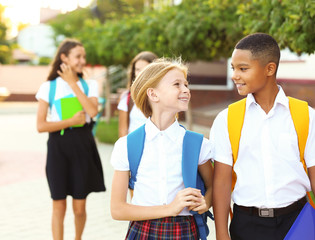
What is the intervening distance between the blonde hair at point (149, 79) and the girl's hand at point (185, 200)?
0.55 m

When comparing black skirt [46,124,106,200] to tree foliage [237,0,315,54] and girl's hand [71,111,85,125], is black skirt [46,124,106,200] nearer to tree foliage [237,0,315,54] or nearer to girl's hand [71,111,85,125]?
girl's hand [71,111,85,125]

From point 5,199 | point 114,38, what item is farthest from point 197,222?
point 114,38

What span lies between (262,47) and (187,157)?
65 cm

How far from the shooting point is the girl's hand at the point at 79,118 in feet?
13.3

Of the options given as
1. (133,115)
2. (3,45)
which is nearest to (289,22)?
(133,115)

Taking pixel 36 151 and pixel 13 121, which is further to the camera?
pixel 13 121

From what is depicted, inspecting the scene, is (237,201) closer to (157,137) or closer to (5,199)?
(157,137)

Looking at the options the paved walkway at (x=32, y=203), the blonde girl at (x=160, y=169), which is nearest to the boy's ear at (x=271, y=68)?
the blonde girl at (x=160, y=169)

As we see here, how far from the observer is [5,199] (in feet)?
22.6

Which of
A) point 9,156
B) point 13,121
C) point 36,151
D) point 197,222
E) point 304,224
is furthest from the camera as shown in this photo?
point 13,121

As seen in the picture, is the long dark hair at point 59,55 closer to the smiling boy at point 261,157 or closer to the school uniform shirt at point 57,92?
the school uniform shirt at point 57,92

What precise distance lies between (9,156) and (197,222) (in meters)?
9.66

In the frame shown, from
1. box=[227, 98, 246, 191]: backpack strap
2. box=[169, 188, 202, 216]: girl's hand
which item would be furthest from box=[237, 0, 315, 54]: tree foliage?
box=[169, 188, 202, 216]: girl's hand

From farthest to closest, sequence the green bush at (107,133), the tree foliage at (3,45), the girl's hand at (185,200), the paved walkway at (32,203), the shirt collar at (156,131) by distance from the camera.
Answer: the tree foliage at (3,45) → the green bush at (107,133) → the paved walkway at (32,203) → the shirt collar at (156,131) → the girl's hand at (185,200)
